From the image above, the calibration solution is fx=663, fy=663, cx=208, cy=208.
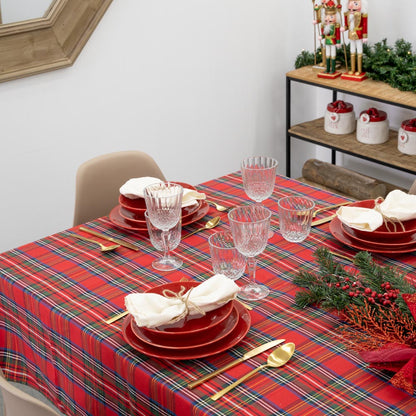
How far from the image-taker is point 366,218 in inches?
63.7

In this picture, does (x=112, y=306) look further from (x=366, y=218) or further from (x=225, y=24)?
(x=225, y=24)

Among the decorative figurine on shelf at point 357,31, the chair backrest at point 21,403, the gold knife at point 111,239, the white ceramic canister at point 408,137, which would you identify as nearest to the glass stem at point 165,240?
the gold knife at point 111,239

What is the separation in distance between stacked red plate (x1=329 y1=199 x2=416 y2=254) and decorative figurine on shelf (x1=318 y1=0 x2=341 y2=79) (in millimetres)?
1606

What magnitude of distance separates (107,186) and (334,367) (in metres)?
1.24

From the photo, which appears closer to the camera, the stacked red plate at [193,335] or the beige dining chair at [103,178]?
the stacked red plate at [193,335]

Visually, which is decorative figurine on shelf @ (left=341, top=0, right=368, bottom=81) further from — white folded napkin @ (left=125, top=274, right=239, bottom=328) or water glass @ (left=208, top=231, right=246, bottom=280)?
white folded napkin @ (left=125, top=274, right=239, bottom=328)

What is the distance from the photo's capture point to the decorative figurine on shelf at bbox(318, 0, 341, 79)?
9.89 feet

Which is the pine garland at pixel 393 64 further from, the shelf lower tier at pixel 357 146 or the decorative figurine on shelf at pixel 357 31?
the shelf lower tier at pixel 357 146

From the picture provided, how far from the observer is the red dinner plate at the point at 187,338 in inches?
49.3

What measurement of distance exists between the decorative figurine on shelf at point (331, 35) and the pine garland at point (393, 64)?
0.47 feet

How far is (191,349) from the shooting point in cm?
126

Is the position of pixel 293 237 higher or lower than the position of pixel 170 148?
higher

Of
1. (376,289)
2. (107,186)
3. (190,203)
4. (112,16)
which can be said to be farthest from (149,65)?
(376,289)

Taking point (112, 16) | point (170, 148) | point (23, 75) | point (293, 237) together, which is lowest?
point (170, 148)
